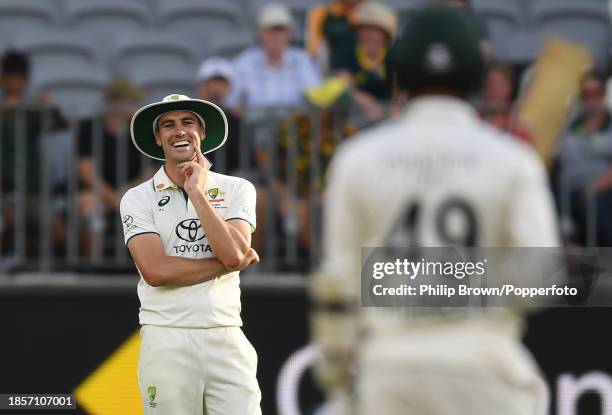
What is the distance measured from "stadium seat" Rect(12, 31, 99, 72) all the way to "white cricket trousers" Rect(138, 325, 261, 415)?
5.98 metres

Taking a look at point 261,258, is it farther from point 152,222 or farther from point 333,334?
point 333,334

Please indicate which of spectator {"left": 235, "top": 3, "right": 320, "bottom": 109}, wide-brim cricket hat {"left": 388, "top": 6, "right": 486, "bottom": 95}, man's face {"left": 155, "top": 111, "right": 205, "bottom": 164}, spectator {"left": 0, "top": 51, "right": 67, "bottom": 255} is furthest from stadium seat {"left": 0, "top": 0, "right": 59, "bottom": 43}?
wide-brim cricket hat {"left": 388, "top": 6, "right": 486, "bottom": 95}

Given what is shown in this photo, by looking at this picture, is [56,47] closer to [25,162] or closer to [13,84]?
[13,84]

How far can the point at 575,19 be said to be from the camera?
A: 11.9m

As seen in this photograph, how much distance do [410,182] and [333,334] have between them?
1.64 ft

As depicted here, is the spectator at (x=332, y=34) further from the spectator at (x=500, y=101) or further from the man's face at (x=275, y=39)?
the spectator at (x=500, y=101)

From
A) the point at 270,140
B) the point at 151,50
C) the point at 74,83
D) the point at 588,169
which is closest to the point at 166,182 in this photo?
the point at 270,140

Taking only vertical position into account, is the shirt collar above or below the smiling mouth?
below

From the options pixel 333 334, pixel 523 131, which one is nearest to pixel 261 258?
pixel 523 131

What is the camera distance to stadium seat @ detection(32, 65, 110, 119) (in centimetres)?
1100

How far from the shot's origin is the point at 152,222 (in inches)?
239

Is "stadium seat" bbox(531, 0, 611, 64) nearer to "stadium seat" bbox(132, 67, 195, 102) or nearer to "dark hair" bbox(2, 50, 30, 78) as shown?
"stadium seat" bbox(132, 67, 195, 102)

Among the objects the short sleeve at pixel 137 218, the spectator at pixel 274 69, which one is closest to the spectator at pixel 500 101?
the spectator at pixel 274 69

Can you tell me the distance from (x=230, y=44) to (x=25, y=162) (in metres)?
2.80
